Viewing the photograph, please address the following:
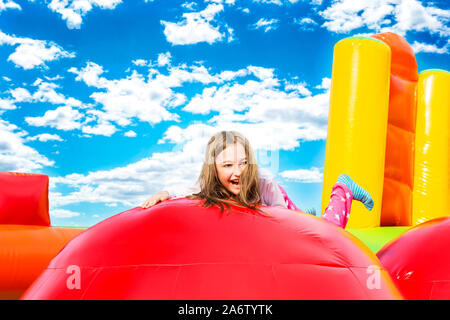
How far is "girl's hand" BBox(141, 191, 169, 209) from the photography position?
1402 millimetres

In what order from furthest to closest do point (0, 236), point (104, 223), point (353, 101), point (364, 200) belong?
point (353, 101) < point (0, 236) < point (364, 200) < point (104, 223)

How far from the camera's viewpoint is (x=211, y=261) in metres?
1.03

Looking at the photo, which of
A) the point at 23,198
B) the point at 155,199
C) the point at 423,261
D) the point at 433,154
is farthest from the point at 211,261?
the point at 433,154

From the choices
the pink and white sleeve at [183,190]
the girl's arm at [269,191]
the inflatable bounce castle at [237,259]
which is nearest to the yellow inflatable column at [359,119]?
the inflatable bounce castle at [237,259]

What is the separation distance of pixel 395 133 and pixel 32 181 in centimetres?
362

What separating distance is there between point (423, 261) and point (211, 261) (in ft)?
2.82

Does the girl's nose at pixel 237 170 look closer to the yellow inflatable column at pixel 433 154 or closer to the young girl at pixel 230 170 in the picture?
the young girl at pixel 230 170

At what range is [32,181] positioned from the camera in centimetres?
376

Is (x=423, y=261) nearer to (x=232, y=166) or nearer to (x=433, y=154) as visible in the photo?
(x=232, y=166)

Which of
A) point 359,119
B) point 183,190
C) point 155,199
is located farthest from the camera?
point 359,119

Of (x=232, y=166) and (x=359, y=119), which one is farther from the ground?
(x=359, y=119)

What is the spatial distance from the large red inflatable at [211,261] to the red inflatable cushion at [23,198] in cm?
261
